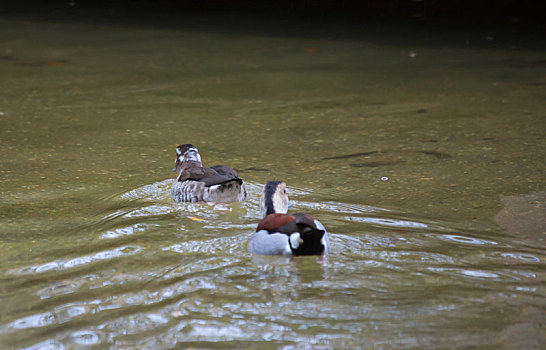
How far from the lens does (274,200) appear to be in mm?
4680

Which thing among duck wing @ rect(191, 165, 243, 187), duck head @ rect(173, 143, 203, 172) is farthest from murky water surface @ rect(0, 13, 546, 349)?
duck head @ rect(173, 143, 203, 172)

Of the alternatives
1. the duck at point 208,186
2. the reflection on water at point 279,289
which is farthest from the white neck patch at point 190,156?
the reflection on water at point 279,289

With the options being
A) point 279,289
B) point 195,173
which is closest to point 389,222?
point 279,289

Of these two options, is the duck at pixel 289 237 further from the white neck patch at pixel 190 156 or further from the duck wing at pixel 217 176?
the white neck patch at pixel 190 156

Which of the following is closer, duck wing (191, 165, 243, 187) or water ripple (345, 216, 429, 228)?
water ripple (345, 216, 429, 228)

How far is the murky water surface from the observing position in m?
3.40

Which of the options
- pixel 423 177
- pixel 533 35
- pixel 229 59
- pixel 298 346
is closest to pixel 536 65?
pixel 533 35

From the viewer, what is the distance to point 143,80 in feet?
30.9

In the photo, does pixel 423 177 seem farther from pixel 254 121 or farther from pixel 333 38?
pixel 333 38

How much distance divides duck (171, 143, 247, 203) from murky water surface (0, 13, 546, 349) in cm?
9

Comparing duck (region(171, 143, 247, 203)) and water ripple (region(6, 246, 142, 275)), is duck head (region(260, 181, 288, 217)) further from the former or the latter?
water ripple (region(6, 246, 142, 275))

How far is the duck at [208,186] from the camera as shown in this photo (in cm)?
511

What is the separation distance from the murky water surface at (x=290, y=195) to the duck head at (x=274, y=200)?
0.20m

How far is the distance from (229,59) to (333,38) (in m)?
2.41
